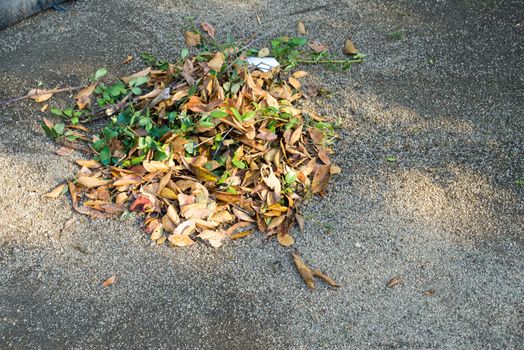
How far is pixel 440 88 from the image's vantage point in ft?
12.9

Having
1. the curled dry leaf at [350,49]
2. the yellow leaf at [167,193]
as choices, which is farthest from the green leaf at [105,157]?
the curled dry leaf at [350,49]

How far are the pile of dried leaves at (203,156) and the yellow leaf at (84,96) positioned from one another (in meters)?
0.06

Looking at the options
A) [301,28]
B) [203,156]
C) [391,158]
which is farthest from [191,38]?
[391,158]

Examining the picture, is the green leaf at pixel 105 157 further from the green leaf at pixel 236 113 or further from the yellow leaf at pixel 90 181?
the green leaf at pixel 236 113

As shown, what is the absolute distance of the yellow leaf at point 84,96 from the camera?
12.1 feet

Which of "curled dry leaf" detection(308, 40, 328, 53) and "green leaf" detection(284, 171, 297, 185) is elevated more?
"curled dry leaf" detection(308, 40, 328, 53)

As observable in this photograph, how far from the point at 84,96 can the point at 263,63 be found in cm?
100

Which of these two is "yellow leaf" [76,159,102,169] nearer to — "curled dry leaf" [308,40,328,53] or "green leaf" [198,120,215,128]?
"green leaf" [198,120,215,128]

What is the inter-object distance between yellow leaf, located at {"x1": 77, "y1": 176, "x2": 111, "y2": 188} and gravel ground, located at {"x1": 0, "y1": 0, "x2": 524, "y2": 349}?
15cm

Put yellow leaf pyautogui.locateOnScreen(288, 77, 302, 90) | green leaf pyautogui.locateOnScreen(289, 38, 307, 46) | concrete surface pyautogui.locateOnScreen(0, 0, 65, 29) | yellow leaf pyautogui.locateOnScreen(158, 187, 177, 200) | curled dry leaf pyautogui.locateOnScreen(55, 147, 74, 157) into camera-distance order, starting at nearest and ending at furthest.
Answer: yellow leaf pyautogui.locateOnScreen(158, 187, 177, 200) → curled dry leaf pyautogui.locateOnScreen(55, 147, 74, 157) → yellow leaf pyautogui.locateOnScreen(288, 77, 302, 90) → green leaf pyautogui.locateOnScreen(289, 38, 307, 46) → concrete surface pyautogui.locateOnScreen(0, 0, 65, 29)

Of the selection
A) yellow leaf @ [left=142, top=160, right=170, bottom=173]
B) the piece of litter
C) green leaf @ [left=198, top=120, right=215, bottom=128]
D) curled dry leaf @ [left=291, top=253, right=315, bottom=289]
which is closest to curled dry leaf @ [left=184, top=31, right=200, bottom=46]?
the piece of litter

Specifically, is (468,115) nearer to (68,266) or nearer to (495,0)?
(495,0)

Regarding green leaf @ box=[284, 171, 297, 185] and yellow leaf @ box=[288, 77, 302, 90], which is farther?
yellow leaf @ box=[288, 77, 302, 90]

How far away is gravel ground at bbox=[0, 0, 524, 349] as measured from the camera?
9.30ft
